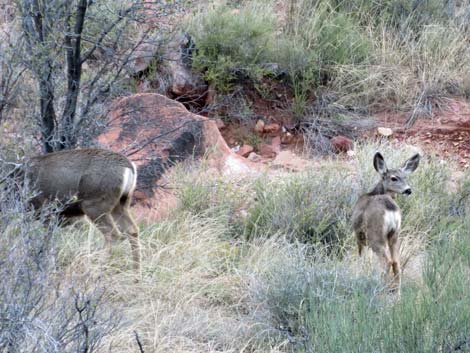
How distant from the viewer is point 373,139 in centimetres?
1302

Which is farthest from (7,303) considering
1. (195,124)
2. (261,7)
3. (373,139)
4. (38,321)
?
(261,7)

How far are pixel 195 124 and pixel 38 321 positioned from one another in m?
5.83

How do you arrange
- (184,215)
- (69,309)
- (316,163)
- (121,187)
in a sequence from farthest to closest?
(316,163) → (184,215) → (121,187) → (69,309)

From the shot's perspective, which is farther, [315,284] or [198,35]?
[198,35]

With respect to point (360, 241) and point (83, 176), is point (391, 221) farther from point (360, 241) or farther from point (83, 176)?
point (83, 176)

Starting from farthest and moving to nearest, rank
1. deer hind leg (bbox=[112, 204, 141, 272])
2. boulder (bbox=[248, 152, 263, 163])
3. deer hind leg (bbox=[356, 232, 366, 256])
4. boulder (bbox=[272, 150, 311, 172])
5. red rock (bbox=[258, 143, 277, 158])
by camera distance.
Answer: red rock (bbox=[258, 143, 277, 158]) < boulder (bbox=[248, 152, 263, 163]) < boulder (bbox=[272, 150, 311, 172]) < deer hind leg (bbox=[112, 204, 141, 272]) < deer hind leg (bbox=[356, 232, 366, 256])

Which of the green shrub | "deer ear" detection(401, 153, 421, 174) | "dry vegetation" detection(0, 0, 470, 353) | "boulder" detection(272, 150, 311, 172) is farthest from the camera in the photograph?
"boulder" detection(272, 150, 311, 172)

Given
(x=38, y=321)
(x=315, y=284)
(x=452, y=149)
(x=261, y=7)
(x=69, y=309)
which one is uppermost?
(x=38, y=321)

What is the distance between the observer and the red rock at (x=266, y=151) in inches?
523

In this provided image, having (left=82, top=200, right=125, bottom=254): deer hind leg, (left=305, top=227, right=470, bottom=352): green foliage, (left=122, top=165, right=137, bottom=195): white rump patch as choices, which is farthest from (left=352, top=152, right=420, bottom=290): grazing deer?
(left=82, top=200, right=125, bottom=254): deer hind leg

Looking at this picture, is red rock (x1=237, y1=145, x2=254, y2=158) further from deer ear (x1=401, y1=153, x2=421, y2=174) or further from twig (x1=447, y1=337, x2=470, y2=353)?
twig (x1=447, y1=337, x2=470, y2=353)

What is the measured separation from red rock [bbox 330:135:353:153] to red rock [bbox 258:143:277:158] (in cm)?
89

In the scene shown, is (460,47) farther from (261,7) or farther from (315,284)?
(315,284)

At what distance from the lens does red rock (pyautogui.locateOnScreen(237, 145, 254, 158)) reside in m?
13.2
